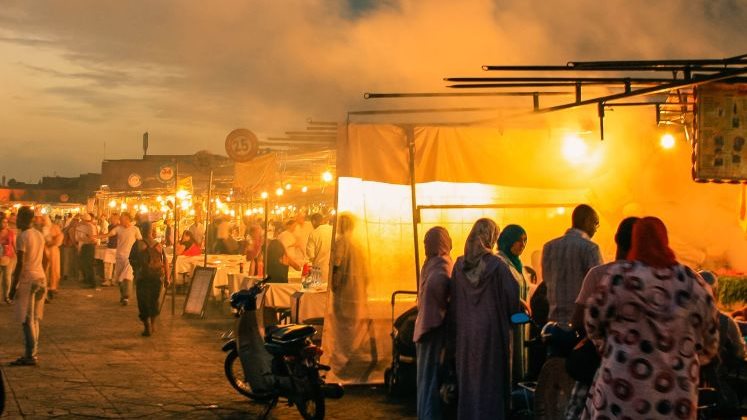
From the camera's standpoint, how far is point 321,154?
17.9m

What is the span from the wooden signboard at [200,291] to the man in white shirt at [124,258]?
9.08 ft

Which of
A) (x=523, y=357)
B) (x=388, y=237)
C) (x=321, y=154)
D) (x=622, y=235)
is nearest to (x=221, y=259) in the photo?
(x=321, y=154)

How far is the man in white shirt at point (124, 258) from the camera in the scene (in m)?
20.9

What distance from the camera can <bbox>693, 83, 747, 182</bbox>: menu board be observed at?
9273 mm

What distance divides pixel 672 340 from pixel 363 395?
21.3 ft

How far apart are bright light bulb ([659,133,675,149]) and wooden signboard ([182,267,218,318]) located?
9.35m

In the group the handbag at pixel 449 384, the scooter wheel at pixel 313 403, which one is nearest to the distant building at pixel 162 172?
the scooter wheel at pixel 313 403

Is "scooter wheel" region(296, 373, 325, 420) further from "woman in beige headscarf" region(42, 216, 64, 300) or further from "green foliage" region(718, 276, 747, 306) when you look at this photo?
"woman in beige headscarf" region(42, 216, 64, 300)

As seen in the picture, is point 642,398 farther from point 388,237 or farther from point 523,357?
point 388,237

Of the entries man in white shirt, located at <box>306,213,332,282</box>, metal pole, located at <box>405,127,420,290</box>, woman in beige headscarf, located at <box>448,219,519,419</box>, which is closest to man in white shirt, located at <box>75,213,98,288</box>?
man in white shirt, located at <box>306,213,332,282</box>

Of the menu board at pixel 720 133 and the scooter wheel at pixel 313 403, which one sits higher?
the menu board at pixel 720 133

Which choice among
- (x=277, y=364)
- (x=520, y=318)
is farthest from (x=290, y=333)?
(x=520, y=318)

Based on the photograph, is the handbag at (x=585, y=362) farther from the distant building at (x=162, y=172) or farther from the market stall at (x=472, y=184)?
the distant building at (x=162, y=172)

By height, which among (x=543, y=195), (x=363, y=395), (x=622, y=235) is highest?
(x=543, y=195)
